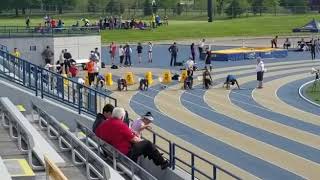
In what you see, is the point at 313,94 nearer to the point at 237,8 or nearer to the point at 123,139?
the point at 123,139

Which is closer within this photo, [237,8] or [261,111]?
[261,111]

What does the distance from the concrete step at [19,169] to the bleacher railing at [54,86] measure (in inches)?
265

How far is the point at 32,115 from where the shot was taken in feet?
49.8

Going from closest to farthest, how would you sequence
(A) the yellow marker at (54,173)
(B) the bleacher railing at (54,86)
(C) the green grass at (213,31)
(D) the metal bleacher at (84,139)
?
(A) the yellow marker at (54,173), (D) the metal bleacher at (84,139), (B) the bleacher railing at (54,86), (C) the green grass at (213,31)

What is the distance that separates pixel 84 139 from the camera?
12.9 meters

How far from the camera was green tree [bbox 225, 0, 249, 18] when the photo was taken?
97188 mm

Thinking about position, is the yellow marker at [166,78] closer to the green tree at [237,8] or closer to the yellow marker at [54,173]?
the yellow marker at [54,173]

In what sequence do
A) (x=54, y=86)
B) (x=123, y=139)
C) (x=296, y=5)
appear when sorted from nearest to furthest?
(x=123, y=139)
(x=54, y=86)
(x=296, y=5)

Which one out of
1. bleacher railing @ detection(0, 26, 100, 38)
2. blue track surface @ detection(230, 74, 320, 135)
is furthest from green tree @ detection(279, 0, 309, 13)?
blue track surface @ detection(230, 74, 320, 135)

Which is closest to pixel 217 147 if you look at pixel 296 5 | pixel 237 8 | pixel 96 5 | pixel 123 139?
pixel 123 139

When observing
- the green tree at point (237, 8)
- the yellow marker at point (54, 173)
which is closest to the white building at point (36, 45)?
the yellow marker at point (54, 173)

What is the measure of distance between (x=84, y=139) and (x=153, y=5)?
8645cm

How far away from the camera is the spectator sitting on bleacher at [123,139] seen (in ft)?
36.0

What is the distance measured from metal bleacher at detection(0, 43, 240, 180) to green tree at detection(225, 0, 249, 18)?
77.1 m
